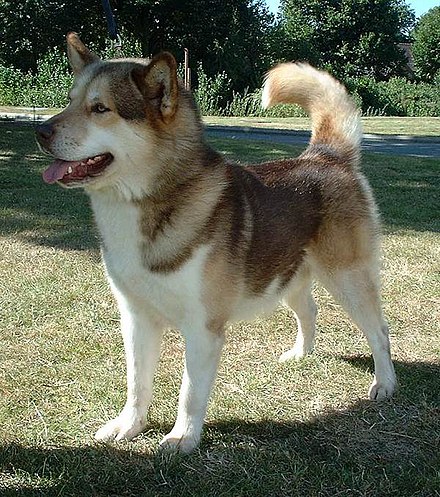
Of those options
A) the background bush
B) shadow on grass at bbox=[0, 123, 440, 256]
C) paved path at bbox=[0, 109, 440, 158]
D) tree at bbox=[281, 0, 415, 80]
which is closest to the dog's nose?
shadow on grass at bbox=[0, 123, 440, 256]

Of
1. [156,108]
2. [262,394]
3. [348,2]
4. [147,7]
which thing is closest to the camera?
[156,108]

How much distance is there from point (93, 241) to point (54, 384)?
2.72m

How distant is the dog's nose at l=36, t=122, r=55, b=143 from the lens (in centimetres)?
258

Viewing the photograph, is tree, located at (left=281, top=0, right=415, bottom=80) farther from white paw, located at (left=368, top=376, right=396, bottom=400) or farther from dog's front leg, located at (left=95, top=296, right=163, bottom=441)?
dog's front leg, located at (left=95, top=296, right=163, bottom=441)

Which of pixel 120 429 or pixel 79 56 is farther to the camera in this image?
pixel 120 429

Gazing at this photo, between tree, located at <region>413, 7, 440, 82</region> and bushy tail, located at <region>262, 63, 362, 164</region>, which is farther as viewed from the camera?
tree, located at <region>413, 7, 440, 82</region>

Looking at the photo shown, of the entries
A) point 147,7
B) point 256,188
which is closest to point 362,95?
point 147,7

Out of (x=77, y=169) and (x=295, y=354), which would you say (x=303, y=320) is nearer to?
(x=295, y=354)

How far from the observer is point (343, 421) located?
3262 millimetres

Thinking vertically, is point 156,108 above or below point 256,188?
above

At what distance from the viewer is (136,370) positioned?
3.11m

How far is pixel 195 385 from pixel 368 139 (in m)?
15.4

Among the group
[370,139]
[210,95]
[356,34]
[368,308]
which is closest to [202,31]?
[210,95]

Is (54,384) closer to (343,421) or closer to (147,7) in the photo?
(343,421)
